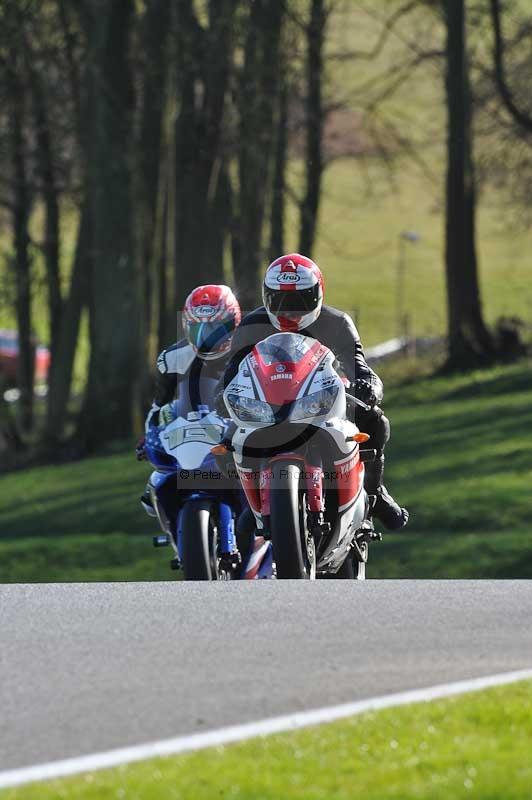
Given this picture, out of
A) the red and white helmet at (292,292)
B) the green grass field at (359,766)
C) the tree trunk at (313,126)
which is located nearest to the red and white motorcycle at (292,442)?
the red and white helmet at (292,292)

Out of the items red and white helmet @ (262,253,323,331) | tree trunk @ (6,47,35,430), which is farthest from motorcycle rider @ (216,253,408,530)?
tree trunk @ (6,47,35,430)

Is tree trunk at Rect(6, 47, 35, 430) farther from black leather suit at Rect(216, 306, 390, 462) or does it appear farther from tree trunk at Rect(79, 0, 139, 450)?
black leather suit at Rect(216, 306, 390, 462)

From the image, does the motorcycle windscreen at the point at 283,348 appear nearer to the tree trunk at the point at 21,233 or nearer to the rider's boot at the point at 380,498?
the rider's boot at the point at 380,498

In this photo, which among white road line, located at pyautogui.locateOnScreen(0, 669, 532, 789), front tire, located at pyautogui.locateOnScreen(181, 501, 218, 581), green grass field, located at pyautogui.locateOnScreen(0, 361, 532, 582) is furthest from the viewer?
green grass field, located at pyautogui.locateOnScreen(0, 361, 532, 582)

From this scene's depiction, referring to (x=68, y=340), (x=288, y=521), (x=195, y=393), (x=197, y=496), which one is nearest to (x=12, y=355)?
(x=68, y=340)

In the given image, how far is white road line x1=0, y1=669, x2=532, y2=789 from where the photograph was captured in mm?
5355

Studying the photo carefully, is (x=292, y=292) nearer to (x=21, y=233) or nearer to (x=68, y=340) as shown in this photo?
(x=68, y=340)

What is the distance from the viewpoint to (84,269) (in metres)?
30.7

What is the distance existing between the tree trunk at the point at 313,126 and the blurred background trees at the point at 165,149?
3.7 inches

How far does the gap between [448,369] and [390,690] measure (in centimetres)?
2600

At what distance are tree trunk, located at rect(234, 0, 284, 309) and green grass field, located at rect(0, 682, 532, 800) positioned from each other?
22645mm

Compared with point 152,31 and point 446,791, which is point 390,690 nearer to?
point 446,791

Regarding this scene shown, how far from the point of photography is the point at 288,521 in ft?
29.6

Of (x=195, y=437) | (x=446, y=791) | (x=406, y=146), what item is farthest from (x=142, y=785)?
(x=406, y=146)
